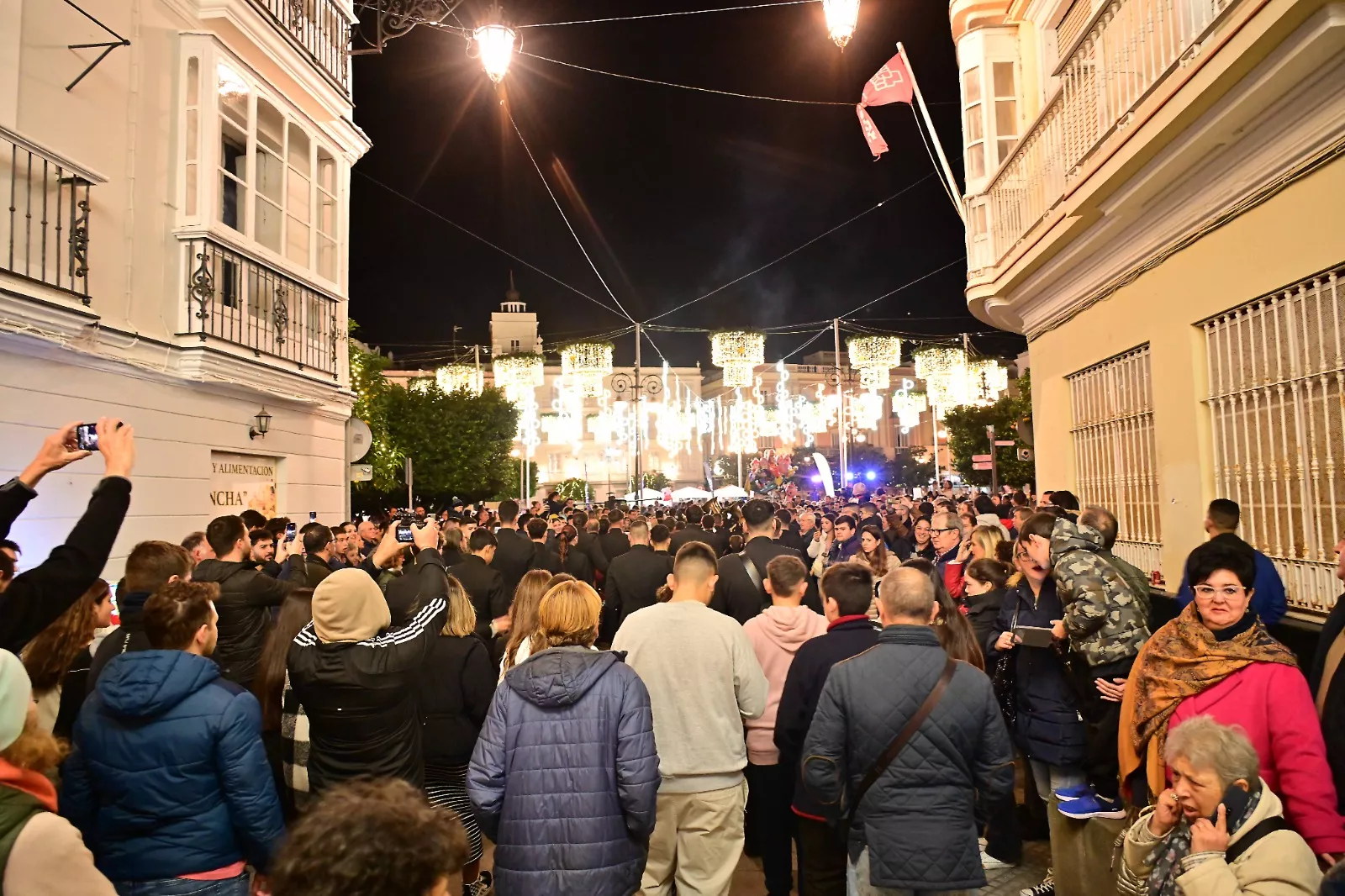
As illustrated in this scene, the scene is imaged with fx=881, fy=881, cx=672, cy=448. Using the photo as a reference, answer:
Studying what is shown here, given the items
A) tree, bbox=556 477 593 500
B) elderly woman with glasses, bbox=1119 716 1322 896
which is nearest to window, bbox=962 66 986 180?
elderly woman with glasses, bbox=1119 716 1322 896

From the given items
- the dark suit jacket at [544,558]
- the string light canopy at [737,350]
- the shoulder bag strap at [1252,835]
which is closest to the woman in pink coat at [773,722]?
the shoulder bag strap at [1252,835]

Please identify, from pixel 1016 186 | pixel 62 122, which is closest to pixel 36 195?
pixel 62 122

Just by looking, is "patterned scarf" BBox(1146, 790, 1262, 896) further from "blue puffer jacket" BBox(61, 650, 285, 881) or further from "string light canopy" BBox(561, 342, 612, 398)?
"string light canopy" BBox(561, 342, 612, 398)

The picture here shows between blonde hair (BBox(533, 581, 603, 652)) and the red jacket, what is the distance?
2402 mm

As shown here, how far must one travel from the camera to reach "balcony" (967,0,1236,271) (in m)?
6.25

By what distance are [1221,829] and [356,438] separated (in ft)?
44.0

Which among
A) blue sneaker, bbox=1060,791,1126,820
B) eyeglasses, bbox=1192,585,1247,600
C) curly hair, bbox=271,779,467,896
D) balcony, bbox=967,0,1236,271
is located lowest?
blue sneaker, bbox=1060,791,1126,820

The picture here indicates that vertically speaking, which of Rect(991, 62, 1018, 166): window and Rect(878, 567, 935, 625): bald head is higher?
Rect(991, 62, 1018, 166): window

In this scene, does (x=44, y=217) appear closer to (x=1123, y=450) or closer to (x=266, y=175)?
(x=266, y=175)

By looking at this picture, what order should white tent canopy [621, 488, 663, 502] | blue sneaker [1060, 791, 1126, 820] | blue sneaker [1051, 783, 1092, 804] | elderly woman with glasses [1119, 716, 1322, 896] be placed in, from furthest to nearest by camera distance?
white tent canopy [621, 488, 663, 502] → blue sneaker [1051, 783, 1092, 804] → blue sneaker [1060, 791, 1126, 820] → elderly woman with glasses [1119, 716, 1322, 896]

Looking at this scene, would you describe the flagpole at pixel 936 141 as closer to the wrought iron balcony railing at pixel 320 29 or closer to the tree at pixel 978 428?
the wrought iron balcony railing at pixel 320 29

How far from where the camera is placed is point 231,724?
314 centimetres

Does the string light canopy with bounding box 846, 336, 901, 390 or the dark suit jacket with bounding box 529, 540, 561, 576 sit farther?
the string light canopy with bounding box 846, 336, 901, 390

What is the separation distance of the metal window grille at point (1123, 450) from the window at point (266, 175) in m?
10.1
